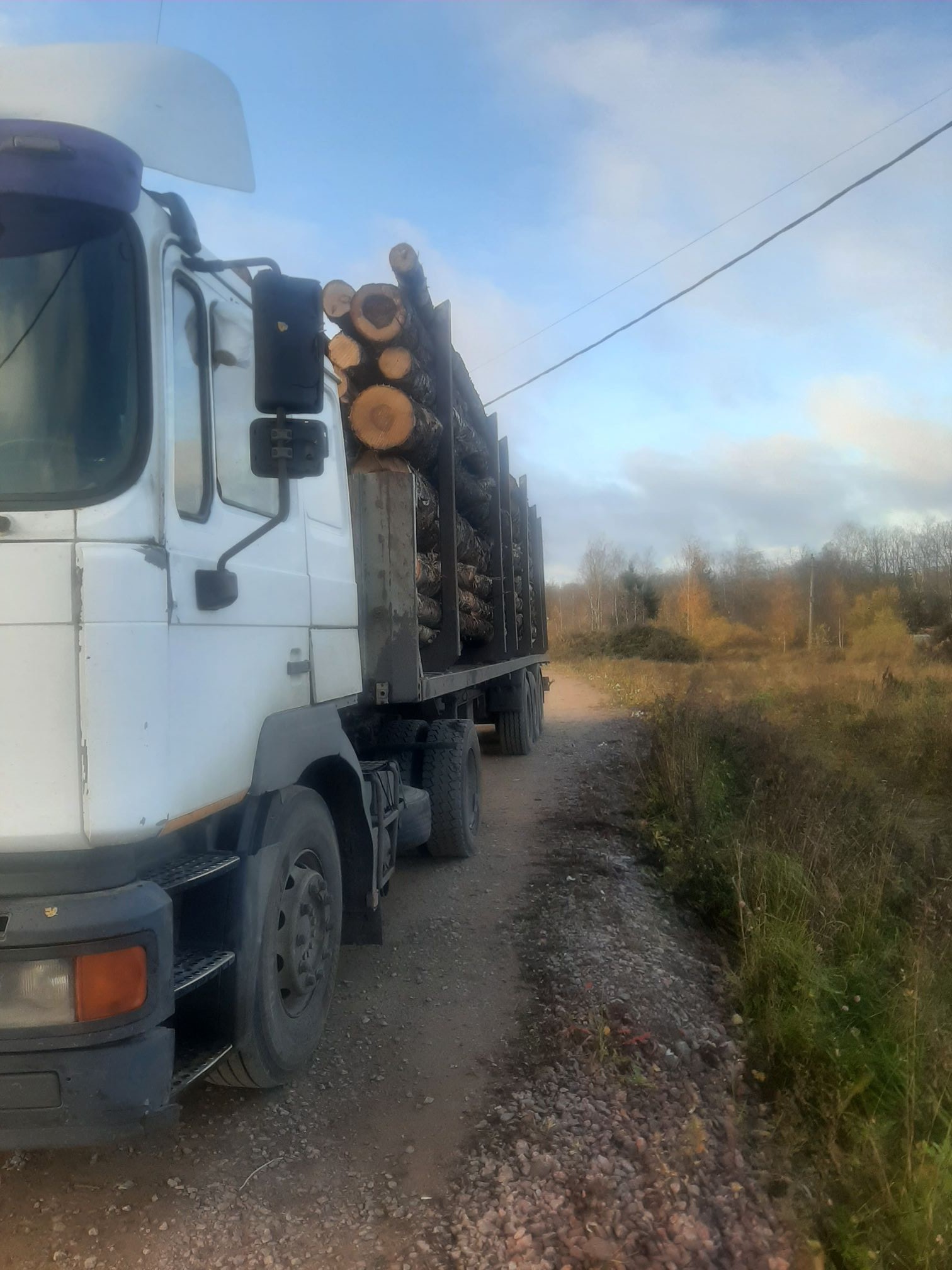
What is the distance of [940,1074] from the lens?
11.6 ft

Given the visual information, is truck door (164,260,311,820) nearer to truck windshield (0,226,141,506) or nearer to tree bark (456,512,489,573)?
truck windshield (0,226,141,506)

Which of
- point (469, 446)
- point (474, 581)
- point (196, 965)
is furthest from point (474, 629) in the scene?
point (196, 965)

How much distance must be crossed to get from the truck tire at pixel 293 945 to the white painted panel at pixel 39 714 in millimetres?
911

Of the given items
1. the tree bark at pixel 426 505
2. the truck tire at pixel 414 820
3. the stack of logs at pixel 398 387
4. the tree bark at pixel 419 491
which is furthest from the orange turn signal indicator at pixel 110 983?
the tree bark at pixel 426 505

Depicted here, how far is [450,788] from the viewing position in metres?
6.27

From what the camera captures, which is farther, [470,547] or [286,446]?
[470,547]

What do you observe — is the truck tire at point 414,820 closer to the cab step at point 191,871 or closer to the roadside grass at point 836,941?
the roadside grass at point 836,941

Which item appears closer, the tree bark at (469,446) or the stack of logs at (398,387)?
the stack of logs at (398,387)

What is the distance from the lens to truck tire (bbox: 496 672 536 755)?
443 inches

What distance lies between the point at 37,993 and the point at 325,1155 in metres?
1.40

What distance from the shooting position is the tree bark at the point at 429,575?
575 centimetres

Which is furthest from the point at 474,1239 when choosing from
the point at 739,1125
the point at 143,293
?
the point at 143,293

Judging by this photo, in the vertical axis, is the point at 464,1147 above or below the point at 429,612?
below

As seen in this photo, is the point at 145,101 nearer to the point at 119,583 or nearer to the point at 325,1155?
the point at 119,583
